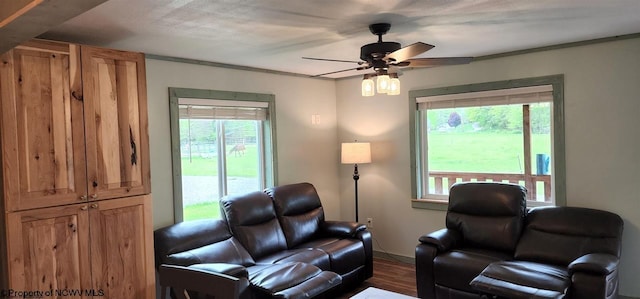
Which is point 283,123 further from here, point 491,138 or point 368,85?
point 491,138

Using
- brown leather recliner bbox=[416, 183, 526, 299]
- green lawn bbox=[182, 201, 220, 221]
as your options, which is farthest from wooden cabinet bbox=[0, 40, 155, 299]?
brown leather recliner bbox=[416, 183, 526, 299]

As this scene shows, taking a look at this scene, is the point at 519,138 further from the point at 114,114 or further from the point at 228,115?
the point at 114,114

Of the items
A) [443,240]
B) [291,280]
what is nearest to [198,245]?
[291,280]

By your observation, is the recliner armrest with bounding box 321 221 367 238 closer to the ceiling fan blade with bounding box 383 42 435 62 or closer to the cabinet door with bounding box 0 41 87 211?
the ceiling fan blade with bounding box 383 42 435 62

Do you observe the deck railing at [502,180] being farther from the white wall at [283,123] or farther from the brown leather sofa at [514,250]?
the white wall at [283,123]

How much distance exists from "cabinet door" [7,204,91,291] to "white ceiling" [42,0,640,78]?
3.96 feet

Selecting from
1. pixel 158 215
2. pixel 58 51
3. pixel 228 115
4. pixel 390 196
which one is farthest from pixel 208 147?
pixel 390 196

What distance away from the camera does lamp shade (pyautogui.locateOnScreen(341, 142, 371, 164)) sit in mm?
5004

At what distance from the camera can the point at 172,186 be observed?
3.93m

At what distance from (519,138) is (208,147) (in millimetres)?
3132

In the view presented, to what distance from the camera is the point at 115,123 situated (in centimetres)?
295

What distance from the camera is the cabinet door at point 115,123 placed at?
9.28ft

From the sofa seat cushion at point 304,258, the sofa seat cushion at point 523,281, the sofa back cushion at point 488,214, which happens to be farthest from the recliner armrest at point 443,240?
the sofa seat cushion at point 304,258

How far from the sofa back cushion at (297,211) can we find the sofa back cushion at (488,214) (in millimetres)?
1375
